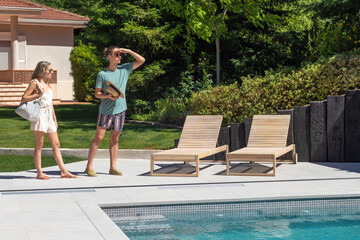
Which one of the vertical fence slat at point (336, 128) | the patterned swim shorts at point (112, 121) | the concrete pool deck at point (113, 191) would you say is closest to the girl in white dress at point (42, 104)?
the concrete pool deck at point (113, 191)

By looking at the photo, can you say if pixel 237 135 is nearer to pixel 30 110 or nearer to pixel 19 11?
pixel 30 110

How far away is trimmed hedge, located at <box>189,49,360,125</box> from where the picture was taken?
12.6 meters

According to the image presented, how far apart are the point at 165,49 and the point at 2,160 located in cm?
858

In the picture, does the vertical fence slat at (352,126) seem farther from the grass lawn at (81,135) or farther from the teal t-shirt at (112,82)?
the teal t-shirt at (112,82)

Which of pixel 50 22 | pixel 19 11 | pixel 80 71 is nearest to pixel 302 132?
pixel 19 11

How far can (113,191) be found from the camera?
8461mm

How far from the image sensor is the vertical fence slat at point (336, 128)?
1181cm

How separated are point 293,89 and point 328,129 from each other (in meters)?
1.41

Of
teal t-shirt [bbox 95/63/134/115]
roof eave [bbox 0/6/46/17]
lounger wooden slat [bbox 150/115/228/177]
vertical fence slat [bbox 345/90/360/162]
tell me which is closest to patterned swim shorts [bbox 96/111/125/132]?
teal t-shirt [bbox 95/63/134/115]

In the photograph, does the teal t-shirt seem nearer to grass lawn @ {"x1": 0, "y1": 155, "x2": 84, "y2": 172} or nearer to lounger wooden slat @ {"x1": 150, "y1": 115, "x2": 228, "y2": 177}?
lounger wooden slat @ {"x1": 150, "y1": 115, "x2": 228, "y2": 177}

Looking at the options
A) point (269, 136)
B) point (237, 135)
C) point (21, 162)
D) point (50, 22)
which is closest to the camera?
point (269, 136)

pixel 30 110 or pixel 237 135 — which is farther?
pixel 237 135

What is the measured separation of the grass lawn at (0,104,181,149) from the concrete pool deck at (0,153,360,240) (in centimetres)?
214

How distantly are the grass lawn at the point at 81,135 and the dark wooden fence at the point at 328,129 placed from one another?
2.85 m
